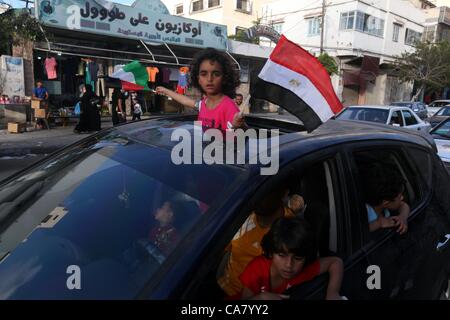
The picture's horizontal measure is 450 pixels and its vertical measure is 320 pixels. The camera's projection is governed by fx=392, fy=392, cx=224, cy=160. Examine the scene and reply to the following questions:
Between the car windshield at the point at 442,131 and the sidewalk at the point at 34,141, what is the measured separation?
286 inches

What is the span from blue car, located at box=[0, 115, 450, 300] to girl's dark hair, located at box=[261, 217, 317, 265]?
0.15 meters

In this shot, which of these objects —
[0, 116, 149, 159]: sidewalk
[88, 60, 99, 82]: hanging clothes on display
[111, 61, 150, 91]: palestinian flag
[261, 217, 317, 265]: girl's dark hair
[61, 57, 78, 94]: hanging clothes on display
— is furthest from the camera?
[61, 57, 78, 94]: hanging clothes on display

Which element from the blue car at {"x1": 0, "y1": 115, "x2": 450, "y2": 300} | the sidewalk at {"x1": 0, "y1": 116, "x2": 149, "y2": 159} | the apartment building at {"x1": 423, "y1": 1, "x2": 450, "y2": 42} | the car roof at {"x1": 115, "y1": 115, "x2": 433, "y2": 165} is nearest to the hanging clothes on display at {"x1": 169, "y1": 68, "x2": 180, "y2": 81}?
the sidewalk at {"x1": 0, "y1": 116, "x2": 149, "y2": 159}

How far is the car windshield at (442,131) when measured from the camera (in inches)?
289

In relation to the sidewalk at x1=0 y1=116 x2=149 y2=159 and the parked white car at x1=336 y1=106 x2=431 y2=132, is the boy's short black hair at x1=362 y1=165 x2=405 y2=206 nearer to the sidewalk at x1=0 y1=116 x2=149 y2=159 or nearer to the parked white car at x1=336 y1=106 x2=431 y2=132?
the sidewalk at x1=0 y1=116 x2=149 y2=159

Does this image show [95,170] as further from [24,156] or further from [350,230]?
[24,156]

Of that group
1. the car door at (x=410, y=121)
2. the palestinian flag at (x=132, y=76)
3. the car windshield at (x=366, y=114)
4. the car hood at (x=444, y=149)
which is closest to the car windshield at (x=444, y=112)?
the car door at (x=410, y=121)

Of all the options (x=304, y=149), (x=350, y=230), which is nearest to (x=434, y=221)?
(x=350, y=230)

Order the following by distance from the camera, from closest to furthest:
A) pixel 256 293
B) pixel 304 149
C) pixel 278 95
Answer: pixel 256 293 < pixel 304 149 < pixel 278 95

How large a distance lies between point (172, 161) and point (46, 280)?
2.32 ft

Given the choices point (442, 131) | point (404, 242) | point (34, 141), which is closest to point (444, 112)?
point (442, 131)

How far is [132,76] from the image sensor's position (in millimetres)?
3562

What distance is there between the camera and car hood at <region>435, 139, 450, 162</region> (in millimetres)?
6379

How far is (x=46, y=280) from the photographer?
4.91ft
